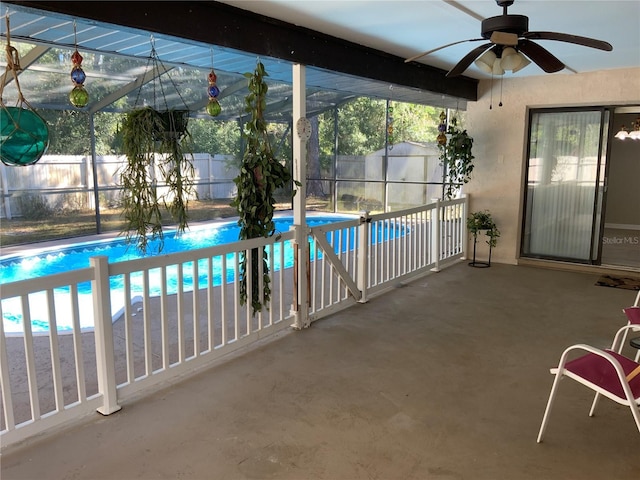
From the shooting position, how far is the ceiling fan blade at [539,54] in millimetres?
2833

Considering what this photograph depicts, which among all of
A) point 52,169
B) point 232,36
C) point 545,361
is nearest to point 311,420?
point 545,361

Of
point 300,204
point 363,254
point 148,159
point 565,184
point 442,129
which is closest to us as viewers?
point 148,159

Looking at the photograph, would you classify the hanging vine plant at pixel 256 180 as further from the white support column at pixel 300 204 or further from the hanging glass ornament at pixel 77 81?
the hanging glass ornament at pixel 77 81

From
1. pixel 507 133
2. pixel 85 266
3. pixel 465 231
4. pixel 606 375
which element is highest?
pixel 507 133

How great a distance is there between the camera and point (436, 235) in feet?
20.0

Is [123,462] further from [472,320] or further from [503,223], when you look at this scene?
[503,223]

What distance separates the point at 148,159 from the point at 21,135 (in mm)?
1400

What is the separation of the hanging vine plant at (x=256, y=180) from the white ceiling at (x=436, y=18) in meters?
0.54

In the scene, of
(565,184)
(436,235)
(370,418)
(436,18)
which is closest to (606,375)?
(370,418)

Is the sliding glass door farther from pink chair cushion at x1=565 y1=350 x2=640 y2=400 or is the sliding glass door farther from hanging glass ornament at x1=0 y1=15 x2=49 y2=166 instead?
hanging glass ornament at x1=0 y1=15 x2=49 y2=166

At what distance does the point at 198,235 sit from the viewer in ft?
34.8

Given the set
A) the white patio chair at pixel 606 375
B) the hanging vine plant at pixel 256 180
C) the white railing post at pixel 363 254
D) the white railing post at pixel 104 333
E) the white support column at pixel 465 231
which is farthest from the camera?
the white support column at pixel 465 231

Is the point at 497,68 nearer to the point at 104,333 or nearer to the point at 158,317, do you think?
the point at 104,333

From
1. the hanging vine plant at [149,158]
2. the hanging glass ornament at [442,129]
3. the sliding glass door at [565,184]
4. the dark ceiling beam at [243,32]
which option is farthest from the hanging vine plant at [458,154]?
the hanging vine plant at [149,158]
